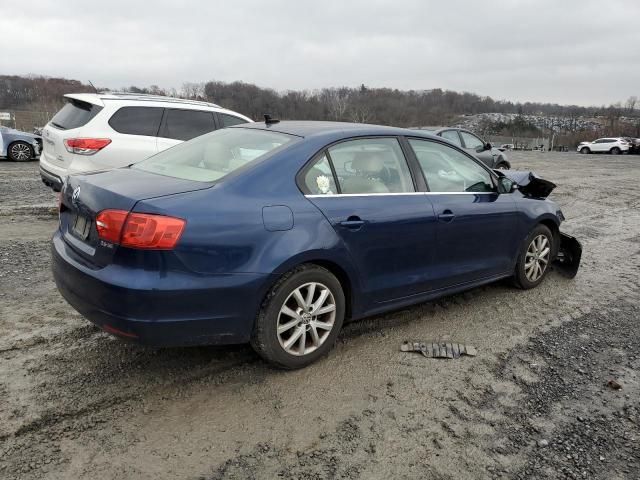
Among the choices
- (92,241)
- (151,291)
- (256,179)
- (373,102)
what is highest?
(373,102)

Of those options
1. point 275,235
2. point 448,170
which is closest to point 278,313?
point 275,235

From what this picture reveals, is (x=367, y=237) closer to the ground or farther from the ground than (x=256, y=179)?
closer to the ground

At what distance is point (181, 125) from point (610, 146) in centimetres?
4378

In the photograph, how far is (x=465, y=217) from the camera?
408 centimetres

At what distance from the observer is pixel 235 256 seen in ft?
9.29

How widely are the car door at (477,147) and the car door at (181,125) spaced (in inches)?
299

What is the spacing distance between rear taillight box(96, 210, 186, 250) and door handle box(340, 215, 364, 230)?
1.08m

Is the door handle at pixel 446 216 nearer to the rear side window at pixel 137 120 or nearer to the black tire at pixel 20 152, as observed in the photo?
the rear side window at pixel 137 120

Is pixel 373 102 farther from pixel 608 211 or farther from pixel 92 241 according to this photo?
pixel 92 241

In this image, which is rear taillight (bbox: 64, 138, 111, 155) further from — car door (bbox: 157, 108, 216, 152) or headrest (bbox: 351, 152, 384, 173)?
headrest (bbox: 351, 152, 384, 173)

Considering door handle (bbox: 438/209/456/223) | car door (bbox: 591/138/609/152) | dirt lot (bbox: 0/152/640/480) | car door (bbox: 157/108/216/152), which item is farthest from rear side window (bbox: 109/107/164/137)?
car door (bbox: 591/138/609/152)

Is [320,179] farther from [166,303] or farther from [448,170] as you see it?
[448,170]

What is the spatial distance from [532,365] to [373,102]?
83.3 metres

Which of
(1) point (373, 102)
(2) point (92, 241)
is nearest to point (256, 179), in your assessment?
(2) point (92, 241)
